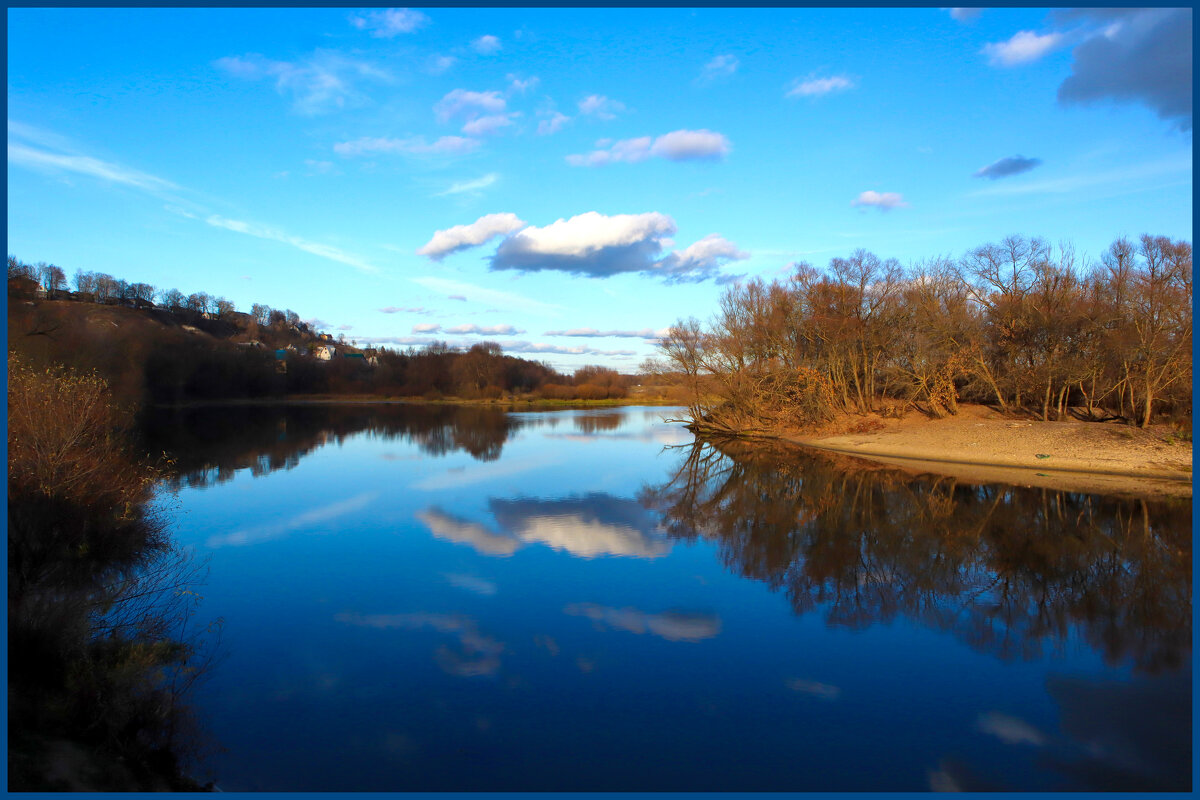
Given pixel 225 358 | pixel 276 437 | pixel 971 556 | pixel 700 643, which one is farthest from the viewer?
pixel 225 358

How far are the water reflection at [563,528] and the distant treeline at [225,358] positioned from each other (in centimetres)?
2173

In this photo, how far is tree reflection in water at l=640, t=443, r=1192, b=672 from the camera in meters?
8.35

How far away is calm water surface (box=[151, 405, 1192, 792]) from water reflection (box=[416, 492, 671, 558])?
11 cm

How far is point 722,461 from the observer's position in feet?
88.1

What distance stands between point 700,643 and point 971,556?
20.2ft

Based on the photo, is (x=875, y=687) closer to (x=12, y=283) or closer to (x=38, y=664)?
(x=38, y=664)

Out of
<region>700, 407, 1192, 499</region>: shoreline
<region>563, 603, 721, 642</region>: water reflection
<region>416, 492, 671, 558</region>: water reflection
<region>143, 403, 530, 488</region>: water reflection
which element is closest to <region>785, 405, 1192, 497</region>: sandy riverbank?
<region>700, 407, 1192, 499</region>: shoreline

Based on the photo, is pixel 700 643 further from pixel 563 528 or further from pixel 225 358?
pixel 225 358

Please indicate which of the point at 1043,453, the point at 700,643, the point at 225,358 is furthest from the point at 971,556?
the point at 225,358

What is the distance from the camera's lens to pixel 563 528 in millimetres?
14211

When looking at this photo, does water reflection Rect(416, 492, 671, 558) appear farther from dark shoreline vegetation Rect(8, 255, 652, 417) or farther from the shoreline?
dark shoreline vegetation Rect(8, 255, 652, 417)

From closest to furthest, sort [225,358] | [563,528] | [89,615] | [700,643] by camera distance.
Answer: [89,615] → [700,643] → [563,528] → [225,358]

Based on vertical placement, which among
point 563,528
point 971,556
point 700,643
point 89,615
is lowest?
point 700,643

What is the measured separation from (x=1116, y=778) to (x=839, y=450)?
25367mm
